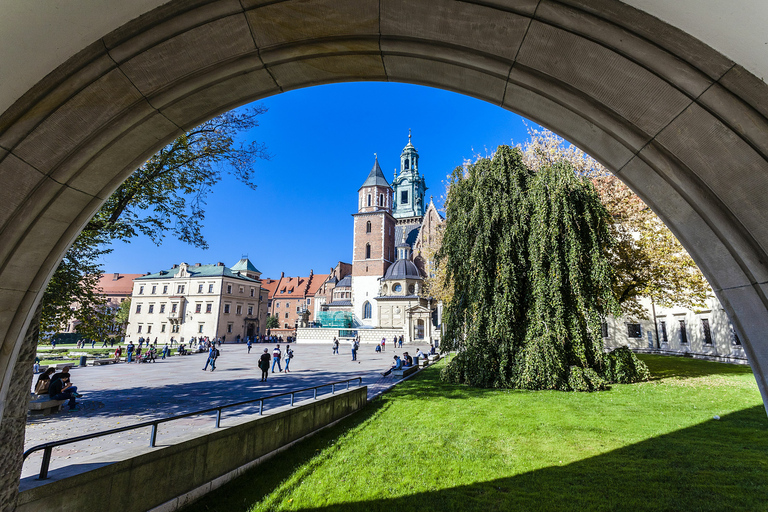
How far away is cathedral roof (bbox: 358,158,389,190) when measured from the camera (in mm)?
76125

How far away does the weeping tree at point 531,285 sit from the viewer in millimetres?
13508

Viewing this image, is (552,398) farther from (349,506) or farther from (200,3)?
(200,3)

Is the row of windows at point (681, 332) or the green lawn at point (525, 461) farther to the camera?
the row of windows at point (681, 332)

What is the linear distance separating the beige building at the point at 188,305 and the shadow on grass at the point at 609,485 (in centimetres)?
6448

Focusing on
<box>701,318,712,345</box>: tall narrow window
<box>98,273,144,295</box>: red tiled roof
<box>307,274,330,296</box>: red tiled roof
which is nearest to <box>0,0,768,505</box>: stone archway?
<box>701,318,712,345</box>: tall narrow window

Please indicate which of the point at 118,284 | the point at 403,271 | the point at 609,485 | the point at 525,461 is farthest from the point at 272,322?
the point at 609,485

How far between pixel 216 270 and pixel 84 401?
5799 cm

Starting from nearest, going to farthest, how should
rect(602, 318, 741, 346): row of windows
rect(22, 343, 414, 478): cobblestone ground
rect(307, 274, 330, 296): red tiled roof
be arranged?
1. rect(22, 343, 414, 478): cobblestone ground
2. rect(602, 318, 741, 346): row of windows
3. rect(307, 274, 330, 296): red tiled roof

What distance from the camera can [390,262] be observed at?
7331 centimetres

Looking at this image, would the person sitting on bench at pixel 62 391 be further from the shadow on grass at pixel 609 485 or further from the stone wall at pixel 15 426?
the stone wall at pixel 15 426

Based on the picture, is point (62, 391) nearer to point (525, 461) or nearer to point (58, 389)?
point (58, 389)

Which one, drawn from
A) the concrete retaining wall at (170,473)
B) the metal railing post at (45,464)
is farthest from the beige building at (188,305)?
the metal railing post at (45,464)

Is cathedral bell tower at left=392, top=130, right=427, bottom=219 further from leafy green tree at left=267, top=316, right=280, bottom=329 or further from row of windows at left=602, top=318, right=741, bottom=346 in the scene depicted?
row of windows at left=602, top=318, right=741, bottom=346

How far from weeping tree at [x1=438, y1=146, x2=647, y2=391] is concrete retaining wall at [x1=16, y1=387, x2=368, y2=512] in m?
8.68
